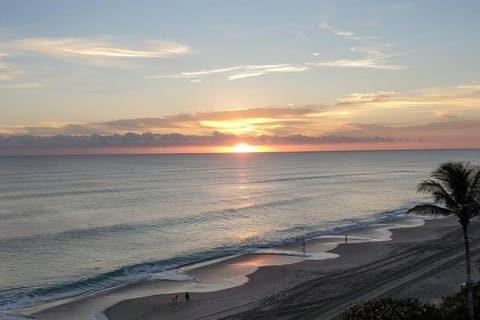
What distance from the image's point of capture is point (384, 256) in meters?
47.0

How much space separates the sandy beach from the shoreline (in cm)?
7

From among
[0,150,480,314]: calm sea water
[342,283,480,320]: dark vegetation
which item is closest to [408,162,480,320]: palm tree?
[342,283,480,320]: dark vegetation

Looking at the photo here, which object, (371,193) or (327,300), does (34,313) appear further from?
(371,193)

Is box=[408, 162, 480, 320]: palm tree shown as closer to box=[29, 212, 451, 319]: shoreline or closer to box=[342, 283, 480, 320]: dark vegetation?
box=[342, 283, 480, 320]: dark vegetation

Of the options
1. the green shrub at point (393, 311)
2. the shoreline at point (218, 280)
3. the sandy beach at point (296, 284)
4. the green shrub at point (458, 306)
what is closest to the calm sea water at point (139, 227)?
the shoreline at point (218, 280)

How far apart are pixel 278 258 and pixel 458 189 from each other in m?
29.0

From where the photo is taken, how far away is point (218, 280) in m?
40.5

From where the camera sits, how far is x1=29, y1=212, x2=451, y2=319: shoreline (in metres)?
33.3

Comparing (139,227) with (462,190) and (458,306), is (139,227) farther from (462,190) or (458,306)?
(462,190)

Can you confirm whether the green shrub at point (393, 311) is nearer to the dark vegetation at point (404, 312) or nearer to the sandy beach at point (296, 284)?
the dark vegetation at point (404, 312)

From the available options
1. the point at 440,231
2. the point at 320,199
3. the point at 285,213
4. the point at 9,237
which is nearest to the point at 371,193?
the point at 320,199

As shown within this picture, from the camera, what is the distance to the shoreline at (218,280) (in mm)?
33281

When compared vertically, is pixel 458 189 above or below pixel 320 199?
above

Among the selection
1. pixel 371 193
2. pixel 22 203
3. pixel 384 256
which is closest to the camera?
pixel 384 256
